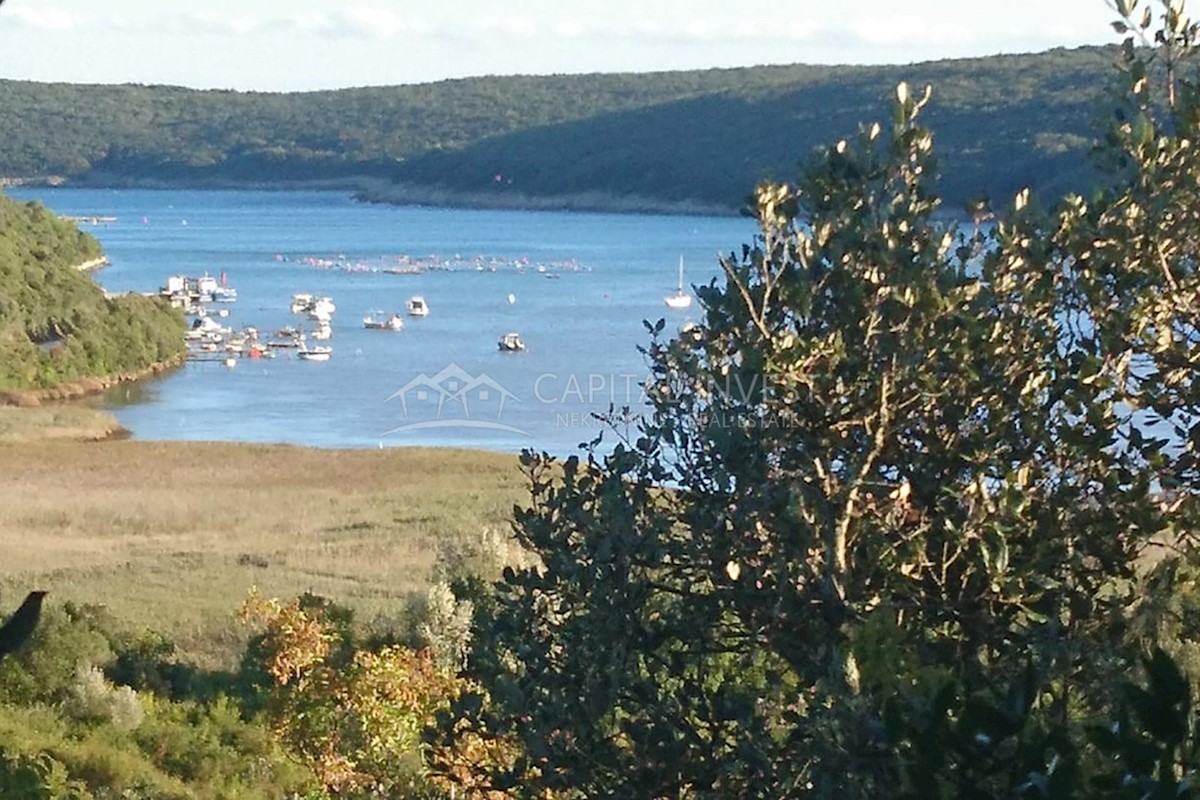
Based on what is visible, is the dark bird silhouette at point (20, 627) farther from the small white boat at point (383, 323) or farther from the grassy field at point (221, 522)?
the small white boat at point (383, 323)

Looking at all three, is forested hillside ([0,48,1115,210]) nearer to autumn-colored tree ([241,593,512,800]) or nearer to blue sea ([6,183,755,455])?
blue sea ([6,183,755,455])

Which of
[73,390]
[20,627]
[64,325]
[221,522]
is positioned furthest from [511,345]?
[20,627]

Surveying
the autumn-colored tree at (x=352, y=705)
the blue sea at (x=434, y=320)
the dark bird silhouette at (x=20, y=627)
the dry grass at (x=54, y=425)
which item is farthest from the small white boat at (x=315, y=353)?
the dark bird silhouette at (x=20, y=627)

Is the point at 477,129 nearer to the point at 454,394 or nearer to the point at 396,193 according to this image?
the point at 396,193

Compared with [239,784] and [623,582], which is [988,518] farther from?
[239,784]

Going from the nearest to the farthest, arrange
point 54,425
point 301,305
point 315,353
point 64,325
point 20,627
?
point 20,627 → point 54,425 → point 315,353 → point 64,325 → point 301,305

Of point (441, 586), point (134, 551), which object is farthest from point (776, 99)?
point (441, 586)
